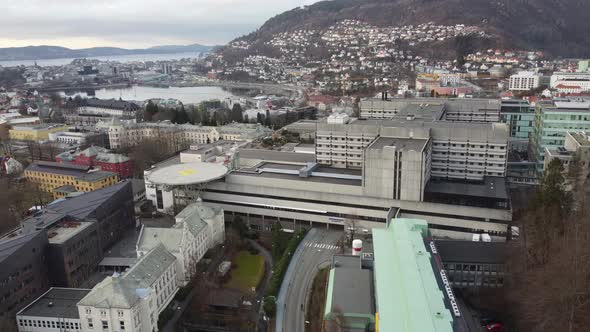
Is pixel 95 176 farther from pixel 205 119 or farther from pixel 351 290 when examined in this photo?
pixel 351 290

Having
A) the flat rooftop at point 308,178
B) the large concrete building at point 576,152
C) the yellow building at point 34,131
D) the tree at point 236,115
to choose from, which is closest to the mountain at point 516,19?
the tree at point 236,115

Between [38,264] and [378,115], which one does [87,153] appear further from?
[378,115]

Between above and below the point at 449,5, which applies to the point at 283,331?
below

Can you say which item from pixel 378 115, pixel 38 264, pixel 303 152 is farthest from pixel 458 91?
pixel 38 264

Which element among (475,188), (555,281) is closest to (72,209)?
(475,188)

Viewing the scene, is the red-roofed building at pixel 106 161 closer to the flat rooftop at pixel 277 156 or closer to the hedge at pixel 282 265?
the flat rooftop at pixel 277 156

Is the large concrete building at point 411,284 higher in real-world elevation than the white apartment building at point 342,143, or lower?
lower
